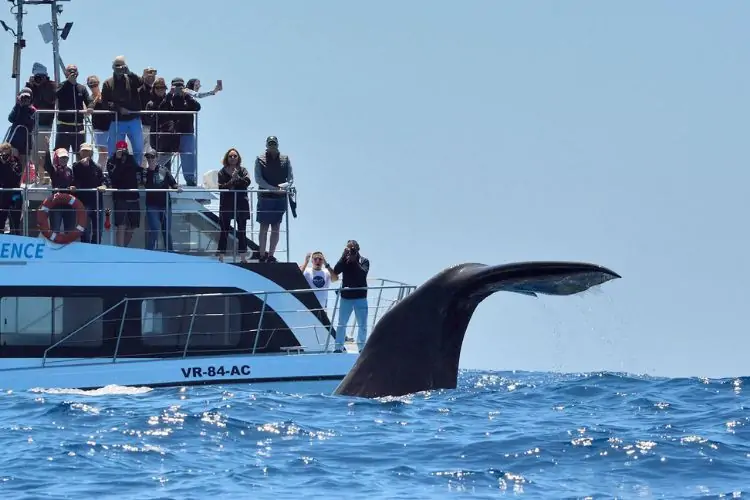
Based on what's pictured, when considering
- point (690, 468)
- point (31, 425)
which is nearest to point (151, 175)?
point (31, 425)

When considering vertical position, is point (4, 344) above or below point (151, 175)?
below

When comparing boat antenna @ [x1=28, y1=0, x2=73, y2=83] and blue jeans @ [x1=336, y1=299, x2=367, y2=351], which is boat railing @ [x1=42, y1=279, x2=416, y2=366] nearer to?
blue jeans @ [x1=336, y1=299, x2=367, y2=351]

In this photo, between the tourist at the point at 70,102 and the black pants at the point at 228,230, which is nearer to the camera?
the black pants at the point at 228,230

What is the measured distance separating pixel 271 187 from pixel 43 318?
12.6ft

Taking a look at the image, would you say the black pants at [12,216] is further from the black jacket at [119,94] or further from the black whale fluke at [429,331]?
the black whale fluke at [429,331]

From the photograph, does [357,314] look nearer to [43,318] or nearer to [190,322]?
[190,322]

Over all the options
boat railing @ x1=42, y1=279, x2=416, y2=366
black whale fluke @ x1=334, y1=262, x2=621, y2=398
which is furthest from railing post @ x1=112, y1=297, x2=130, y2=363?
black whale fluke @ x1=334, y1=262, x2=621, y2=398

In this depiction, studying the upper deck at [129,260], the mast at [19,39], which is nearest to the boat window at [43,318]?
the upper deck at [129,260]

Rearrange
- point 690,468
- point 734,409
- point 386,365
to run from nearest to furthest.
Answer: point 690,468
point 386,365
point 734,409

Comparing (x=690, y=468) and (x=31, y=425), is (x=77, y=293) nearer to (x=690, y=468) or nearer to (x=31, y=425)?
(x=31, y=425)

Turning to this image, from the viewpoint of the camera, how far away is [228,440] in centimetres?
1237

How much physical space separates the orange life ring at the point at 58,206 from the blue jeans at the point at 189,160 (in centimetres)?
258

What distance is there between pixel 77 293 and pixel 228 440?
28.8ft

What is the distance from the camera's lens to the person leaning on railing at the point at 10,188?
20.6 meters
